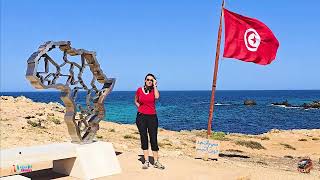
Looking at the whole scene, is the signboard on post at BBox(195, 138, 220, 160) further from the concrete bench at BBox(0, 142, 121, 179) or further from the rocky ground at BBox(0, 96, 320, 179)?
the concrete bench at BBox(0, 142, 121, 179)

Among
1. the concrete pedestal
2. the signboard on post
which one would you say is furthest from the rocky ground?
the concrete pedestal

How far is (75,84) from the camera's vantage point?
29.8 feet

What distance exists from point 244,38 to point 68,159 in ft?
18.4

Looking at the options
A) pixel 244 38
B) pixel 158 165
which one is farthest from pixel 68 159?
pixel 244 38

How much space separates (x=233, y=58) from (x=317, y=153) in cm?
979

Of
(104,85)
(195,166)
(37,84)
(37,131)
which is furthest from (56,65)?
(37,131)

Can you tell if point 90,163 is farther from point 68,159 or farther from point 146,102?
point 146,102

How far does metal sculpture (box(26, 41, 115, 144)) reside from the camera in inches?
311

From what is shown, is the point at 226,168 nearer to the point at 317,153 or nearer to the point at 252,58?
the point at 252,58

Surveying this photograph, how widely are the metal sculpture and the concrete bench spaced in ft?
1.57

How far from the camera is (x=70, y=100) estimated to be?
8836 millimetres

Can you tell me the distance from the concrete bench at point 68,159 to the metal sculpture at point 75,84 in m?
0.48

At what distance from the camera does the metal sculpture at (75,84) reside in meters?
7.90

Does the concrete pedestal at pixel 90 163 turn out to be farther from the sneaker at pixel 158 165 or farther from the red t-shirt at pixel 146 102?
the red t-shirt at pixel 146 102
